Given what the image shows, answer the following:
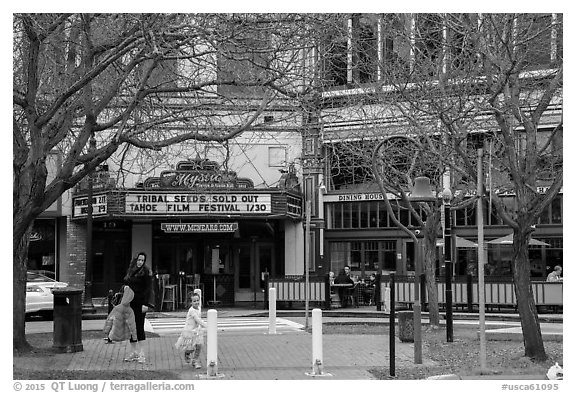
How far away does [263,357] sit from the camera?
13852 millimetres

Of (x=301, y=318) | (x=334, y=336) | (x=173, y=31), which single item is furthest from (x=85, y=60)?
(x=301, y=318)

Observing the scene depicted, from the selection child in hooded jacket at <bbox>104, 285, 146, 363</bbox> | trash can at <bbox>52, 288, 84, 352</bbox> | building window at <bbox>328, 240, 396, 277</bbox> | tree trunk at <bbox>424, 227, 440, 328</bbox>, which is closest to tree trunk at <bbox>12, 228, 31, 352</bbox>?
trash can at <bbox>52, 288, 84, 352</bbox>

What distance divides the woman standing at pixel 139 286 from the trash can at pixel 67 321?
1721 millimetres

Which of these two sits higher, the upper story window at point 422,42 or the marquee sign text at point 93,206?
the upper story window at point 422,42

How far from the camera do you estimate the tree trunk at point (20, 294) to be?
46.3 feet

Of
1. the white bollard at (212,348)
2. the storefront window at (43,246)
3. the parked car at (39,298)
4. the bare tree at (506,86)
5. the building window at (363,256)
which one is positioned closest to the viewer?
the white bollard at (212,348)

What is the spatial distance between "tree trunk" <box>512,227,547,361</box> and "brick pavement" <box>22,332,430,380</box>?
1762 mm

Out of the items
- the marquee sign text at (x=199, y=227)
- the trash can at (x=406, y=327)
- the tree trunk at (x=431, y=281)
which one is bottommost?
the trash can at (x=406, y=327)

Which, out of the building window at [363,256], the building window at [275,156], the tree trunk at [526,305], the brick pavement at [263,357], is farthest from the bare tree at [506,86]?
the building window at [363,256]

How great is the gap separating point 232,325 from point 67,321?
23.4ft

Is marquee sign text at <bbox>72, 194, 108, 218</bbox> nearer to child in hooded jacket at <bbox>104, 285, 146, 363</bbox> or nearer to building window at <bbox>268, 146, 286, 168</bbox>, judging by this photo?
building window at <bbox>268, 146, 286, 168</bbox>

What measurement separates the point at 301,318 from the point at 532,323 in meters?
10.7

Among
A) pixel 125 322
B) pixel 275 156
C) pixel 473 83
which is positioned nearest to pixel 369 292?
pixel 275 156

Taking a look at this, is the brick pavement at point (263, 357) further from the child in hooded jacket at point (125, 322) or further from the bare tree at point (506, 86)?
the bare tree at point (506, 86)
